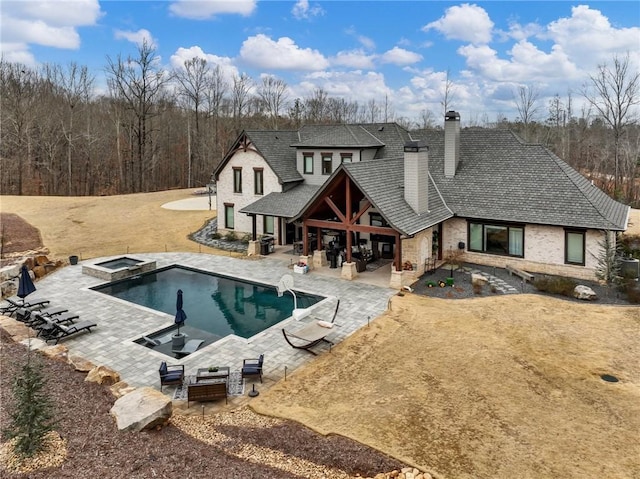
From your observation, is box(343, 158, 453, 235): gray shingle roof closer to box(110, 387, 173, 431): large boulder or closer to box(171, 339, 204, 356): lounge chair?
box(171, 339, 204, 356): lounge chair

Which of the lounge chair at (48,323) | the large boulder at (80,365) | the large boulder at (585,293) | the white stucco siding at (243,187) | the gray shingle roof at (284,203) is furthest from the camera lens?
the white stucco siding at (243,187)

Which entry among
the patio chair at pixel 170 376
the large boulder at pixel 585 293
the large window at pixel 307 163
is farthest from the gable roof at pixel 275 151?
the patio chair at pixel 170 376

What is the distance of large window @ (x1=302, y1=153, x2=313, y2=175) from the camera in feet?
97.3

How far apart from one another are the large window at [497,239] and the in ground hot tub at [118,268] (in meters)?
16.7

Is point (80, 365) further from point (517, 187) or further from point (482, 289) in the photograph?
point (517, 187)

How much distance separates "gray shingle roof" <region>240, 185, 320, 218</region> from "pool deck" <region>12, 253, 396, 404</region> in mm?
2872

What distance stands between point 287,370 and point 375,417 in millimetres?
3456

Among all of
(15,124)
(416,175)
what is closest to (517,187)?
(416,175)

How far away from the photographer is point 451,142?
2511 cm

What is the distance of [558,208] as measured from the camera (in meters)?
21.4

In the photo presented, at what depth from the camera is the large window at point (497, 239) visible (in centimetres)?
2244

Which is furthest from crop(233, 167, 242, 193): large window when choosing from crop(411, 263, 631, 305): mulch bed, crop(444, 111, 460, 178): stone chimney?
crop(411, 263, 631, 305): mulch bed

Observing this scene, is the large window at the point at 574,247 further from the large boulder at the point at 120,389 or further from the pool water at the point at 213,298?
the large boulder at the point at 120,389

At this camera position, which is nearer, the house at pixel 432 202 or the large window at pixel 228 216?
the house at pixel 432 202
